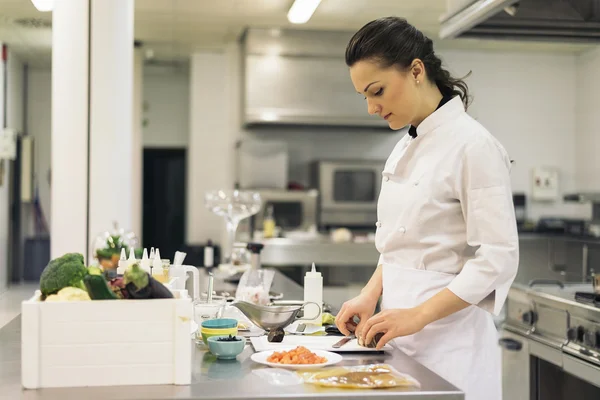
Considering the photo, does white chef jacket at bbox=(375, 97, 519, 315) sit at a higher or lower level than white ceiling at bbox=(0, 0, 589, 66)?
lower

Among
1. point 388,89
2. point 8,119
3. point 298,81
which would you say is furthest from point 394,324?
point 298,81

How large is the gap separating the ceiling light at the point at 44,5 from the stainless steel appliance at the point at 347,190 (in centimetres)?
377

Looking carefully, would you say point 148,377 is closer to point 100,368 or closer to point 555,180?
point 100,368

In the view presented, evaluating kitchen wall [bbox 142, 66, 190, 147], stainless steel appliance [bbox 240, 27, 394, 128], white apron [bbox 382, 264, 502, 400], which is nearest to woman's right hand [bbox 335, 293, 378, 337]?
white apron [bbox 382, 264, 502, 400]

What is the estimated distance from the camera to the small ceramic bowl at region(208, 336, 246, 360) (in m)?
1.58

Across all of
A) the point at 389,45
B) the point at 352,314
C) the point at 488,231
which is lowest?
the point at 352,314

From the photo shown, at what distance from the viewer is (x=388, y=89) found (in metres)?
1.82

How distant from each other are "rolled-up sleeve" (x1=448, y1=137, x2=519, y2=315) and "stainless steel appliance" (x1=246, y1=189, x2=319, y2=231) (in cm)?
504

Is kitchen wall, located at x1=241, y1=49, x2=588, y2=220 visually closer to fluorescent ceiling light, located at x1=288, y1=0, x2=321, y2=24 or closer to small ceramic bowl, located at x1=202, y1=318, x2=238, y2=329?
fluorescent ceiling light, located at x1=288, y1=0, x2=321, y2=24

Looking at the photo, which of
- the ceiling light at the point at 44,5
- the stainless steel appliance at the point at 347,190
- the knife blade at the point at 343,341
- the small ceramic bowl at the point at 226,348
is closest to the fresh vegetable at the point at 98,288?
the small ceramic bowl at the point at 226,348

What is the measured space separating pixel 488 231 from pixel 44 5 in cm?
284

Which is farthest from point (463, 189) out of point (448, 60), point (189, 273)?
point (448, 60)

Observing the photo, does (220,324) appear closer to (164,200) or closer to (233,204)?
(233,204)

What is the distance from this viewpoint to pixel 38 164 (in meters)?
3.72
